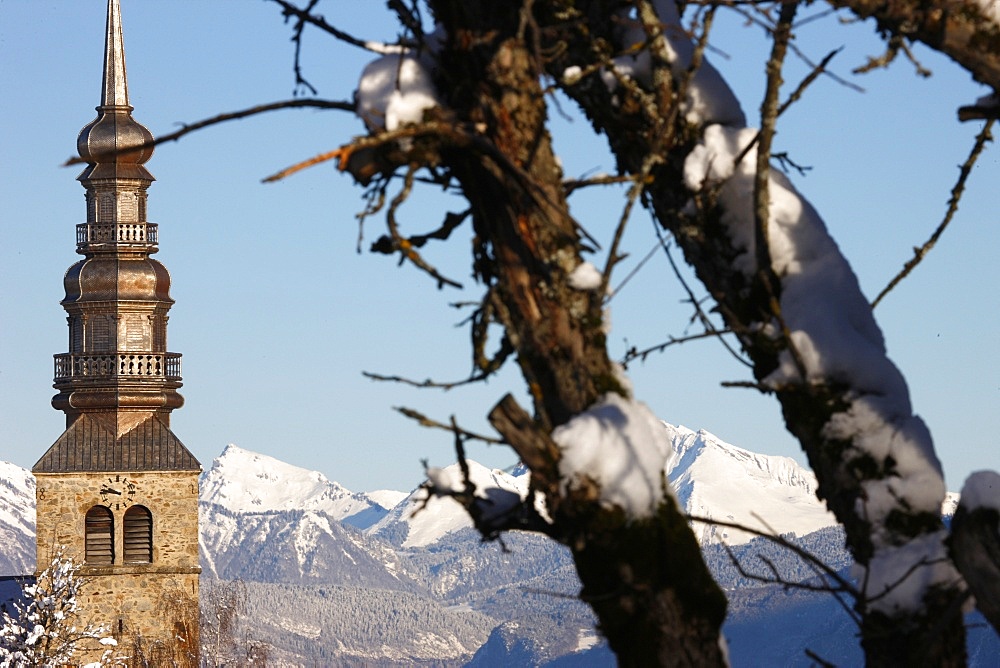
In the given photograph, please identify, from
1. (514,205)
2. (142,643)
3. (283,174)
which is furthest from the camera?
(142,643)

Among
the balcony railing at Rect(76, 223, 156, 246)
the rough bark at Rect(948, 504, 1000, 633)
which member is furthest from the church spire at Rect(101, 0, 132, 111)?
the rough bark at Rect(948, 504, 1000, 633)

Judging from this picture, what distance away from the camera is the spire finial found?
50.9m

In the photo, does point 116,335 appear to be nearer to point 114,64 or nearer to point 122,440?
point 122,440

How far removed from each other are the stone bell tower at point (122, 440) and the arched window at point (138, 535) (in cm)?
4

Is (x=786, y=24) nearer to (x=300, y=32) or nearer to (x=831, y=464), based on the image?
(x=831, y=464)

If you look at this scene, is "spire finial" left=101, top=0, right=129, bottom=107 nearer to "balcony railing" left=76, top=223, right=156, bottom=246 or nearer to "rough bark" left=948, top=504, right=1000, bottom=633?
"balcony railing" left=76, top=223, right=156, bottom=246

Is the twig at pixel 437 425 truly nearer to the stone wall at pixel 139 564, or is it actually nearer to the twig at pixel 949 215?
the twig at pixel 949 215

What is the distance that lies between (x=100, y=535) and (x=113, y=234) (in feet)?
28.9

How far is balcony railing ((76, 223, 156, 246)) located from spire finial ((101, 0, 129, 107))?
366 centimetres

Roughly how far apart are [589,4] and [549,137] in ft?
1.59

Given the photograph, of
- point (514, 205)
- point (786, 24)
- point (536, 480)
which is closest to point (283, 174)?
point (514, 205)

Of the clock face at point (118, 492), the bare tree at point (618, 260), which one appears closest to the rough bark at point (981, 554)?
the bare tree at point (618, 260)

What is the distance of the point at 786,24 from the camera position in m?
3.80

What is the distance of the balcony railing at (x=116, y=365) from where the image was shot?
162ft
